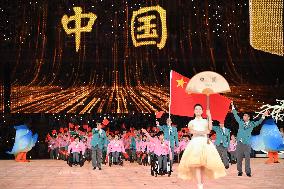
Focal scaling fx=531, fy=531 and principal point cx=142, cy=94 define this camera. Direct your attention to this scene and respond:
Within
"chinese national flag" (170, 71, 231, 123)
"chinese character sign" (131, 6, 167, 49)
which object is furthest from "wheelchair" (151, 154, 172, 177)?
"chinese character sign" (131, 6, 167, 49)

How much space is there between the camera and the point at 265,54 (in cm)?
2130

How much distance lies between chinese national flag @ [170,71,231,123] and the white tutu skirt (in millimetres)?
1502

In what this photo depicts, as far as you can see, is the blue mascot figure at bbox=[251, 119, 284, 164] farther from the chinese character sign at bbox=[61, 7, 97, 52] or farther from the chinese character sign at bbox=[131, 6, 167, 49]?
the chinese character sign at bbox=[61, 7, 97, 52]

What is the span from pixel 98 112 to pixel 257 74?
746cm

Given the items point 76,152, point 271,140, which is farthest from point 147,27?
point 271,140

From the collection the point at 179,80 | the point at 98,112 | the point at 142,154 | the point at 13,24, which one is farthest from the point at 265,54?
the point at 179,80

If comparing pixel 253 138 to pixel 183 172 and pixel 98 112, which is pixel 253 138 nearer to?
pixel 98 112

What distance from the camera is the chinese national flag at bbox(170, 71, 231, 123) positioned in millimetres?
9367

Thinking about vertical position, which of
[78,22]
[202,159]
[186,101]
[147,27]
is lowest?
[202,159]

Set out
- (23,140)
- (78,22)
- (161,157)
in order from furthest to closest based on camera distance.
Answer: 1. (23,140)
2. (78,22)
3. (161,157)

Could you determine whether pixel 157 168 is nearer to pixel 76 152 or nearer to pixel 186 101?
pixel 186 101

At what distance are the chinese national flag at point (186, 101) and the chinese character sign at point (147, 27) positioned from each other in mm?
8383

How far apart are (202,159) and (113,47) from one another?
1377 cm

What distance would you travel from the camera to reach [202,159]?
7.55m
